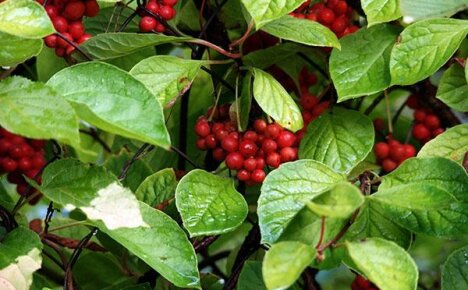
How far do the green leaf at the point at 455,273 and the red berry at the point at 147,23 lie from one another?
1.47ft

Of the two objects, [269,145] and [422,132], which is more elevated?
[269,145]

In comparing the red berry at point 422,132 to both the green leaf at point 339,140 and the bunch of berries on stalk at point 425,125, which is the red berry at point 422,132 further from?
the green leaf at point 339,140

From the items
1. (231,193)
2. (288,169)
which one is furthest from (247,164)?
(288,169)

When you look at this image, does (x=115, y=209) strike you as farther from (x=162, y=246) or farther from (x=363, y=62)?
(x=363, y=62)

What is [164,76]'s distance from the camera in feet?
3.36

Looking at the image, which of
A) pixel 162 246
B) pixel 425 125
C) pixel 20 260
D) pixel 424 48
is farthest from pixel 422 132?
pixel 20 260

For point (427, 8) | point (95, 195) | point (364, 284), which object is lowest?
point (364, 284)

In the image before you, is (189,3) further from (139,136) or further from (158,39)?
(139,136)

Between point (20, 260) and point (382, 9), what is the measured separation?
1.58 ft

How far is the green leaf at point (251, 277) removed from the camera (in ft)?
3.67

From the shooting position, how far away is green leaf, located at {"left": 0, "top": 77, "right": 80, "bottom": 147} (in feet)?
2.49

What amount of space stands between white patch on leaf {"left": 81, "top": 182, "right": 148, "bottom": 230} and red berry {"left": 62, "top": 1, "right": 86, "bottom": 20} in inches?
8.7

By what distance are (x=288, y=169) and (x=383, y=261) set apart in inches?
6.4

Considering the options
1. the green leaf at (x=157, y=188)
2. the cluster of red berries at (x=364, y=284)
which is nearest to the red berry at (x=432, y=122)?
the cluster of red berries at (x=364, y=284)
